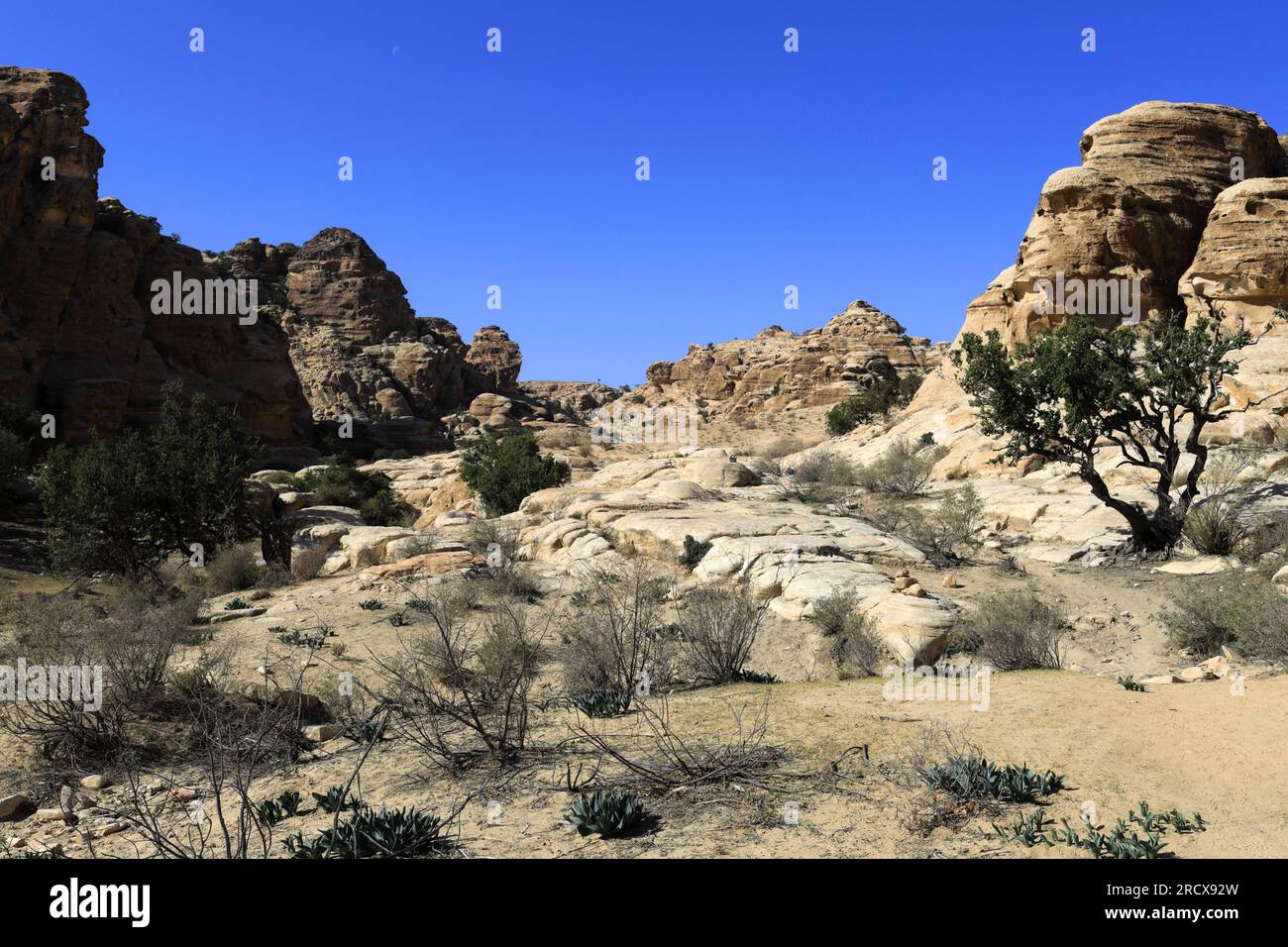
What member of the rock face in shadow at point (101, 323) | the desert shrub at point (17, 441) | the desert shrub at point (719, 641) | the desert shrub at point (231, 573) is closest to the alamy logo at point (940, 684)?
the desert shrub at point (719, 641)

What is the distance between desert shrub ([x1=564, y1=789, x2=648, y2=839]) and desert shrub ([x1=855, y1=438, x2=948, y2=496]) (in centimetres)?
1883

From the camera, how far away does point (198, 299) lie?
1754 inches

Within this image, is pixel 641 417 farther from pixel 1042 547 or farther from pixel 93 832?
pixel 93 832

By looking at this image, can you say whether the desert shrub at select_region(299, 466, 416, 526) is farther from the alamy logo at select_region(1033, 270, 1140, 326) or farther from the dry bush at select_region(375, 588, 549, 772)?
the alamy logo at select_region(1033, 270, 1140, 326)

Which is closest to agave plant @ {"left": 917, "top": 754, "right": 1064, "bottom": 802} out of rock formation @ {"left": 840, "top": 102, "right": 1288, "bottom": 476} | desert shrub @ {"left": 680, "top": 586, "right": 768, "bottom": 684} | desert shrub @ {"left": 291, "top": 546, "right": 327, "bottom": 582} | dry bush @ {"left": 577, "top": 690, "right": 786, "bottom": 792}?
dry bush @ {"left": 577, "top": 690, "right": 786, "bottom": 792}

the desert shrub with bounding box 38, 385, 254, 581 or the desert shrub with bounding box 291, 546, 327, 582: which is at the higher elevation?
the desert shrub with bounding box 38, 385, 254, 581

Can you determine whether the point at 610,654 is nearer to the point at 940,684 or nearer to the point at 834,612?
the point at 940,684

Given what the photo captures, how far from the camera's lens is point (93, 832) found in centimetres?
539

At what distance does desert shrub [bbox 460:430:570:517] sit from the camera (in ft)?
80.9

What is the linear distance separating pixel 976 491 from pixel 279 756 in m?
18.0

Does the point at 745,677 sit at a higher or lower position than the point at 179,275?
lower

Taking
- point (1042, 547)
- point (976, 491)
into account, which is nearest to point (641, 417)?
point (976, 491)
